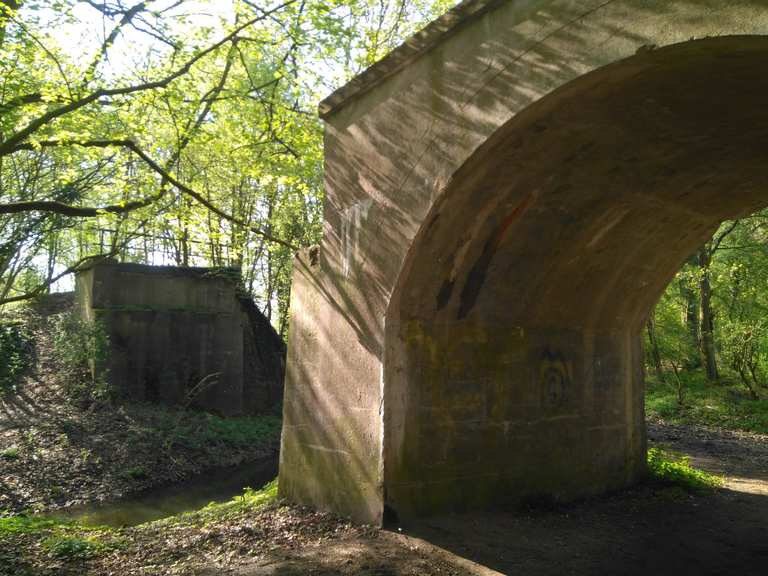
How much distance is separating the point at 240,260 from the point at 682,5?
18.4 m

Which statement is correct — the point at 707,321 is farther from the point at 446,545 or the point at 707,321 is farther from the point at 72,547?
the point at 72,547

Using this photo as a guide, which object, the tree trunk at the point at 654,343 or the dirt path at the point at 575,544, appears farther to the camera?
the tree trunk at the point at 654,343

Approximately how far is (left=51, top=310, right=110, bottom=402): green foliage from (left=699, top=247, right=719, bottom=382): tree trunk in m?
15.8

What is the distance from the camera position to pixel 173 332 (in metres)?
18.3

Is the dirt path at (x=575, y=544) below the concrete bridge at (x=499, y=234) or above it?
below

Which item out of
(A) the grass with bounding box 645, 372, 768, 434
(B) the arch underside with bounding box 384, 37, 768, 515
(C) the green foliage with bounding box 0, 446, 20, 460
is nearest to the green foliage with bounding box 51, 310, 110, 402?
(C) the green foliage with bounding box 0, 446, 20, 460

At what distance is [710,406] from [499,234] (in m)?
13.9

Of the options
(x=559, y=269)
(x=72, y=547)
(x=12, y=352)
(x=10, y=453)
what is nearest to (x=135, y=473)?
(x=10, y=453)

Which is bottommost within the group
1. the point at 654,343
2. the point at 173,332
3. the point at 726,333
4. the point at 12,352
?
the point at 12,352

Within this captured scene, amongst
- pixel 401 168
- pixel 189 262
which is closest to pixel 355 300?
pixel 401 168

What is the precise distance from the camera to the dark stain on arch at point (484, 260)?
5.77 meters

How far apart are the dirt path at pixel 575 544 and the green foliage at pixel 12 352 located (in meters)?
13.6

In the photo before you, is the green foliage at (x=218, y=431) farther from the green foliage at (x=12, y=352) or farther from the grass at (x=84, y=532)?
the grass at (x=84, y=532)

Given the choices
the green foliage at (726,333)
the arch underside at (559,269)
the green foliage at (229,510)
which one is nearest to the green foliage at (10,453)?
the green foliage at (229,510)
